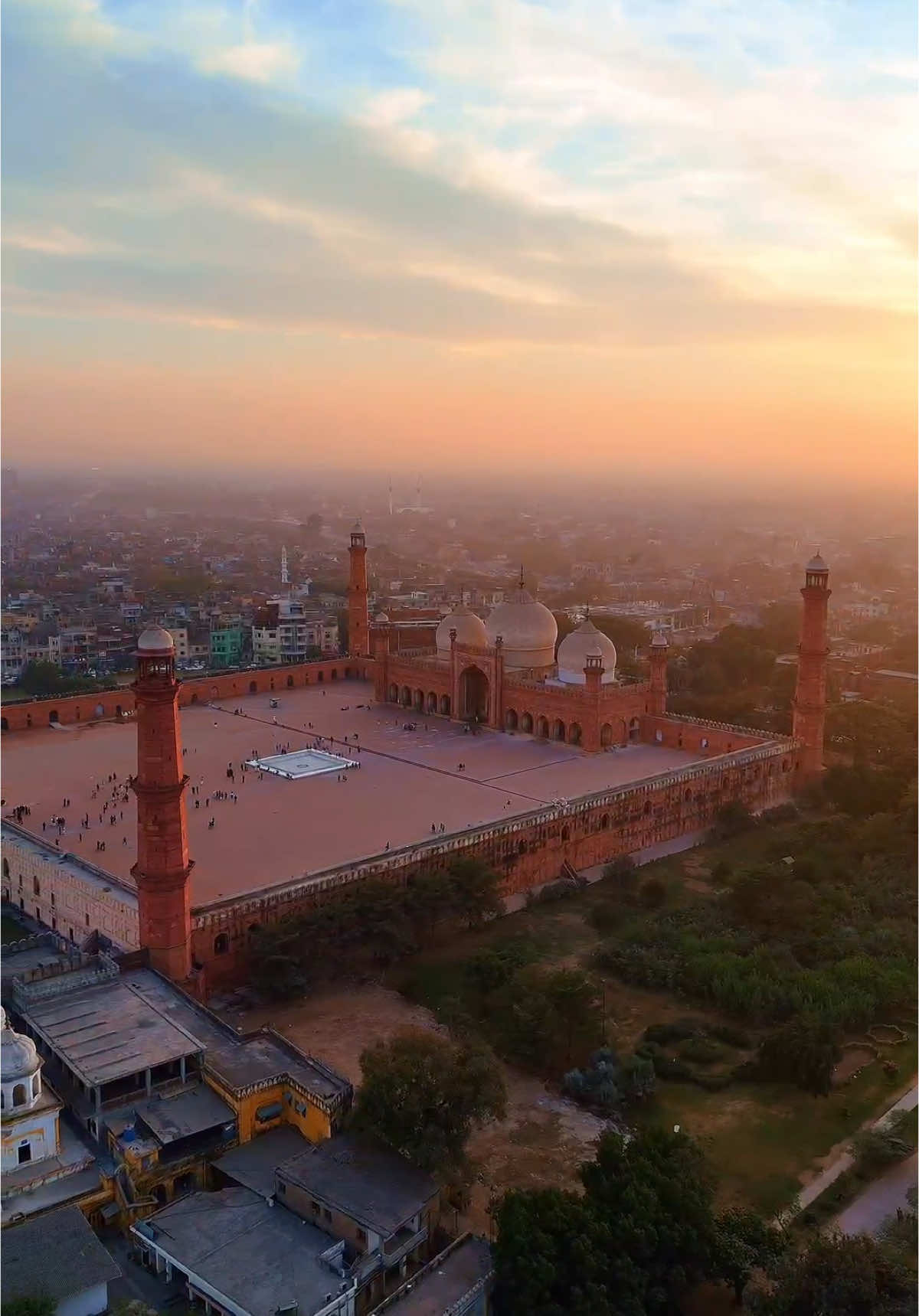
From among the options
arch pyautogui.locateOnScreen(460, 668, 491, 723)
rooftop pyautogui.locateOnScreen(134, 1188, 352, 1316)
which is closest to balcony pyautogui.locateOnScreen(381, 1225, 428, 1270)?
rooftop pyautogui.locateOnScreen(134, 1188, 352, 1316)

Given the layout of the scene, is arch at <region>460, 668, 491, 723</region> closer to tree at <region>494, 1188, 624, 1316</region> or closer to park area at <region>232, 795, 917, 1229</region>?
park area at <region>232, 795, 917, 1229</region>

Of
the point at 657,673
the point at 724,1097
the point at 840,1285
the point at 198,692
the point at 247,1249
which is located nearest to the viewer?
the point at 840,1285

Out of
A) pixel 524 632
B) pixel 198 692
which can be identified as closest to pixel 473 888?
pixel 524 632

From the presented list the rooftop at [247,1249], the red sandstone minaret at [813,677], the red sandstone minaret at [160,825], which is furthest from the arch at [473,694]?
the rooftop at [247,1249]

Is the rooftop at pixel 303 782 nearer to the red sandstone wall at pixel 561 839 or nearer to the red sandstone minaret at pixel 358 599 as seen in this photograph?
the red sandstone wall at pixel 561 839

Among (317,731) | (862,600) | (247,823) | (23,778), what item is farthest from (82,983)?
(862,600)

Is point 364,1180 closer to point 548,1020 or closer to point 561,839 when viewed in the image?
point 548,1020

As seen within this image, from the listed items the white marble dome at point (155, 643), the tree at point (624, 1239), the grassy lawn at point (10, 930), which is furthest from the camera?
the grassy lawn at point (10, 930)
